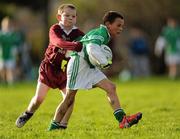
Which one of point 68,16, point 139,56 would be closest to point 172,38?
point 139,56

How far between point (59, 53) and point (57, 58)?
88 millimetres

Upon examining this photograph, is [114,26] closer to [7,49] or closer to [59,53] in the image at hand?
[59,53]

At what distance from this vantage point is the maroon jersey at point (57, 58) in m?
10.8

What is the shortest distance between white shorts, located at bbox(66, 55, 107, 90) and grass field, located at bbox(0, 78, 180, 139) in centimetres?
67


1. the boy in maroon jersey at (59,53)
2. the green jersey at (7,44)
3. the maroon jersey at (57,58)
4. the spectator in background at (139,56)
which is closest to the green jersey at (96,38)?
the boy in maroon jersey at (59,53)

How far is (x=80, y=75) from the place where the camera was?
1066cm

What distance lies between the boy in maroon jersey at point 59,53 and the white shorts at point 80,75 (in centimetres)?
24

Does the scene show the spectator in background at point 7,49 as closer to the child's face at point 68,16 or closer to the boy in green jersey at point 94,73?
the child's face at point 68,16

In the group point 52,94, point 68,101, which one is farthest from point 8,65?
point 68,101

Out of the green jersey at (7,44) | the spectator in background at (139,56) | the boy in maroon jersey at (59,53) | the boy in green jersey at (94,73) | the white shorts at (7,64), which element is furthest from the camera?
the spectator in background at (139,56)

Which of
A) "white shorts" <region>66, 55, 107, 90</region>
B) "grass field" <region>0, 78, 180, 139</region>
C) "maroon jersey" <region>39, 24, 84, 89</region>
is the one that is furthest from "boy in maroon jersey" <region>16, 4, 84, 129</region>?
"grass field" <region>0, 78, 180, 139</region>

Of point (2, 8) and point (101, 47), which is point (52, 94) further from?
point (2, 8)

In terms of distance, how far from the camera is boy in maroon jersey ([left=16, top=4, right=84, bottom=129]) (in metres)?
10.8

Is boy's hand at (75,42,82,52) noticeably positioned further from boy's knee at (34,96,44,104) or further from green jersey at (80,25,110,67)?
boy's knee at (34,96,44,104)
